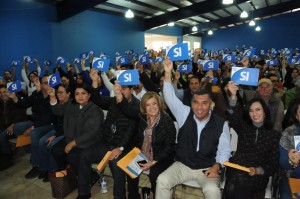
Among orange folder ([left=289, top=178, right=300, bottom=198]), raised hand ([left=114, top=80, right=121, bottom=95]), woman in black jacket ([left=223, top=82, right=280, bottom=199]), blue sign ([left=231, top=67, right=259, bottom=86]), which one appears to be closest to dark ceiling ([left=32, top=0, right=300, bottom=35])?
raised hand ([left=114, top=80, right=121, bottom=95])

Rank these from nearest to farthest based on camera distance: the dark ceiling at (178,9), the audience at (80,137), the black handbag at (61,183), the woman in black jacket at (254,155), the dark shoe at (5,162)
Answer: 1. the woman in black jacket at (254,155)
2. the audience at (80,137)
3. the black handbag at (61,183)
4. the dark shoe at (5,162)
5. the dark ceiling at (178,9)

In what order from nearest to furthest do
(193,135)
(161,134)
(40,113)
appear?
1. (193,135)
2. (161,134)
3. (40,113)

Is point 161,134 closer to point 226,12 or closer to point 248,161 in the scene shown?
point 248,161

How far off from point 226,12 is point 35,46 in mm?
11580

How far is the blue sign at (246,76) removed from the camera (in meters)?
2.61

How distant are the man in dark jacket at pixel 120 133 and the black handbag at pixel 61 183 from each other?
1.70 feet

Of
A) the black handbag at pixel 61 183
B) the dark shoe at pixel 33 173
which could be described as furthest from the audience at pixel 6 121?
the black handbag at pixel 61 183

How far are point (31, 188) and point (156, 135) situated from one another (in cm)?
200

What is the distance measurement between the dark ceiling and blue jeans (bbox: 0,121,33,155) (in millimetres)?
4556

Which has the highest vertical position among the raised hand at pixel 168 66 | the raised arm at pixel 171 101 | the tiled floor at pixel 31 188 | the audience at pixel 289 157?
the raised hand at pixel 168 66

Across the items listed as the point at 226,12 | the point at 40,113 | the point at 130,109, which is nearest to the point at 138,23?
the point at 226,12

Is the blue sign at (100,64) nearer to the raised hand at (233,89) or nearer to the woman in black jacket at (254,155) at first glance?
the raised hand at (233,89)

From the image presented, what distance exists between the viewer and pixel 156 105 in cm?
264

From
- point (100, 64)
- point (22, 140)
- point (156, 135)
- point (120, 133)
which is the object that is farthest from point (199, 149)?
point (22, 140)
